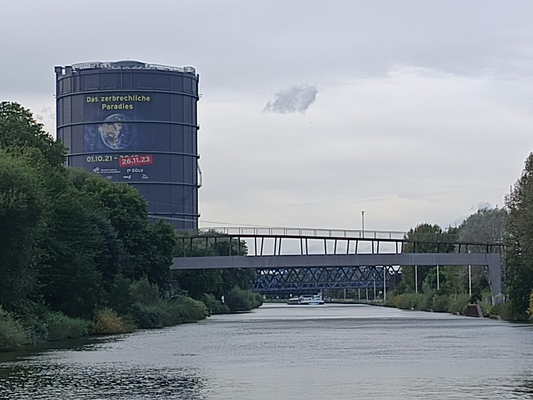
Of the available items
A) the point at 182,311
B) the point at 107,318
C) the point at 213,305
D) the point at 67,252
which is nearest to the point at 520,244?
the point at 107,318

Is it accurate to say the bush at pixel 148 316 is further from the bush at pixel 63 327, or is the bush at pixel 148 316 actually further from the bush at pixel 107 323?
the bush at pixel 63 327

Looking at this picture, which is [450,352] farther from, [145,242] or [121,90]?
[121,90]

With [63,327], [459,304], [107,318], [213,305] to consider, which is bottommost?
[213,305]

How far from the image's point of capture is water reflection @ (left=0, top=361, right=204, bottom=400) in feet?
113

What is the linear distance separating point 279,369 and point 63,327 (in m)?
30.7

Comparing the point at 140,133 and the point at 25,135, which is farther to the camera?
the point at 140,133

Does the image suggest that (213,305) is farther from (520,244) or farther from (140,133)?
(520,244)

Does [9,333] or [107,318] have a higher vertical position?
[9,333]

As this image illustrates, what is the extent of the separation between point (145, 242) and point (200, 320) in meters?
19.1

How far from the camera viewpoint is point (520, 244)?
9162 cm

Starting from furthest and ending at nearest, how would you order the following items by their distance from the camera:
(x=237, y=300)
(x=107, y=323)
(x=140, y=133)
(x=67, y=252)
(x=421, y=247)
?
(x=140, y=133) < (x=421, y=247) < (x=237, y=300) < (x=107, y=323) < (x=67, y=252)

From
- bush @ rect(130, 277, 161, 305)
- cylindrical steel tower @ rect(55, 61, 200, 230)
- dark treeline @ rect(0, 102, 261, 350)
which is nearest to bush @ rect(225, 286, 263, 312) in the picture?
cylindrical steel tower @ rect(55, 61, 200, 230)

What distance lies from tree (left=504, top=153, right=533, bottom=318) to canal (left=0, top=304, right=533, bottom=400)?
20587 millimetres

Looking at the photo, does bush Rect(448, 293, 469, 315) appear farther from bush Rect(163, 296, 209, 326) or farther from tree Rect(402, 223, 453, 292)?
tree Rect(402, 223, 453, 292)
